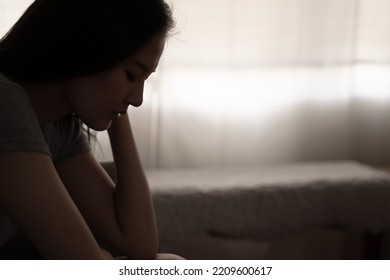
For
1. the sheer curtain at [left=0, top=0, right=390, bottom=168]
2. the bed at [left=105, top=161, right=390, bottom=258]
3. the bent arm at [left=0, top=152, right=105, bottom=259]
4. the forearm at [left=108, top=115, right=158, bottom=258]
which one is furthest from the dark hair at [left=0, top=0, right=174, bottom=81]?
the sheer curtain at [left=0, top=0, right=390, bottom=168]

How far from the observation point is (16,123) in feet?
2.96

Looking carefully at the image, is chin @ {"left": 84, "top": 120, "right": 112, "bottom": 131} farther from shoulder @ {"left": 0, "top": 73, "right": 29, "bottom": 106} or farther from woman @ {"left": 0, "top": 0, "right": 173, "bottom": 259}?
shoulder @ {"left": 0, "top": 73, "right": 29, "bottom": 106}

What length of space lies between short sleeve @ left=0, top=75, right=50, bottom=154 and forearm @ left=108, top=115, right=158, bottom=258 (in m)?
0.30

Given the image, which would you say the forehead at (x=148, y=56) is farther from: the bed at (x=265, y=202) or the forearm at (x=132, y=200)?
the bed at (x=265, y=202)

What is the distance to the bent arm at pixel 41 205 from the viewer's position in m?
0.89

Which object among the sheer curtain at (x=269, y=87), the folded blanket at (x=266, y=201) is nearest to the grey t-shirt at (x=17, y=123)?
the folded blanket at (x=266, y=201)

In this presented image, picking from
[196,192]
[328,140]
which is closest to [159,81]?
[196,192]

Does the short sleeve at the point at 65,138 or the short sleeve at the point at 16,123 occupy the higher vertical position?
the short sleeve at the point at 16,123

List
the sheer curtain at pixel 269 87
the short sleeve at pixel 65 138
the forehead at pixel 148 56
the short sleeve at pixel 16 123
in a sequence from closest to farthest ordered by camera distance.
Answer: the short sleeve at pixel 16 123 → the forehead at pixel 148 56 → the short sleeve at pixel 65 138 → the sheer curtain at pixel 269 87

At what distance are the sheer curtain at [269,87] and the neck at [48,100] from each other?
911mm

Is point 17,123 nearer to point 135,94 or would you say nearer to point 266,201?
point 135,94

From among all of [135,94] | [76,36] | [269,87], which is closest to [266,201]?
[269,87]

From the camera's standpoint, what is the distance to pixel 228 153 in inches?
85.7
